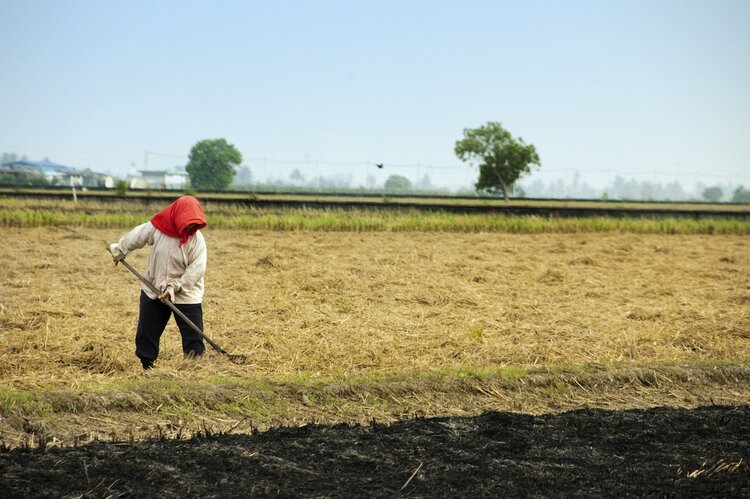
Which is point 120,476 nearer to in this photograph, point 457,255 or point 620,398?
point 620,398

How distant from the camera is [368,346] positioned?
324 inches

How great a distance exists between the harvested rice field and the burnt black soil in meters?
0.07

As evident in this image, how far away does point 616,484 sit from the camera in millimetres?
4555

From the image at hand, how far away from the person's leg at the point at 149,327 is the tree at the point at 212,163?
79.4 metres

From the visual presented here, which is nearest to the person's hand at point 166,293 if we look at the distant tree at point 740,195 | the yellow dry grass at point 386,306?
the yellow dry grass at point 386,306

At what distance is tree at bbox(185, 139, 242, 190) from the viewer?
8644 cm

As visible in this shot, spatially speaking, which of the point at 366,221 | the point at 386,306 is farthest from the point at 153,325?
the point at 366,221

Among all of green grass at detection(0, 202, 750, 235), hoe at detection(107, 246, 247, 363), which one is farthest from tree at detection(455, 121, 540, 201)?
hoe at detection(107, 246, 247, 363)

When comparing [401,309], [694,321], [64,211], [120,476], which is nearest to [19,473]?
[120,476]

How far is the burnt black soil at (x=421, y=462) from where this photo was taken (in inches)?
174

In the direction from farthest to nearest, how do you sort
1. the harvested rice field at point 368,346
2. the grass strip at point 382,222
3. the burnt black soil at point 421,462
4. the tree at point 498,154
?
the tree at point 498,154 < the grass strip at point 382,222 < the harvested rice field at point 368,346 < the burnt black soil at point 421,462

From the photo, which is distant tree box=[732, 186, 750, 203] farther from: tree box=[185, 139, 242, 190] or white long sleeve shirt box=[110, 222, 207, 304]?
white long sleeve shirt box=[110, 222, 207, 304]

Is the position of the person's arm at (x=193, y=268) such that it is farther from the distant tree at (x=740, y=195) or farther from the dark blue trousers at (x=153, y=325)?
the distant tree at (x=740, y=195)

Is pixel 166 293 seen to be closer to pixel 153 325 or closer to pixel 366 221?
pixel 153 325
